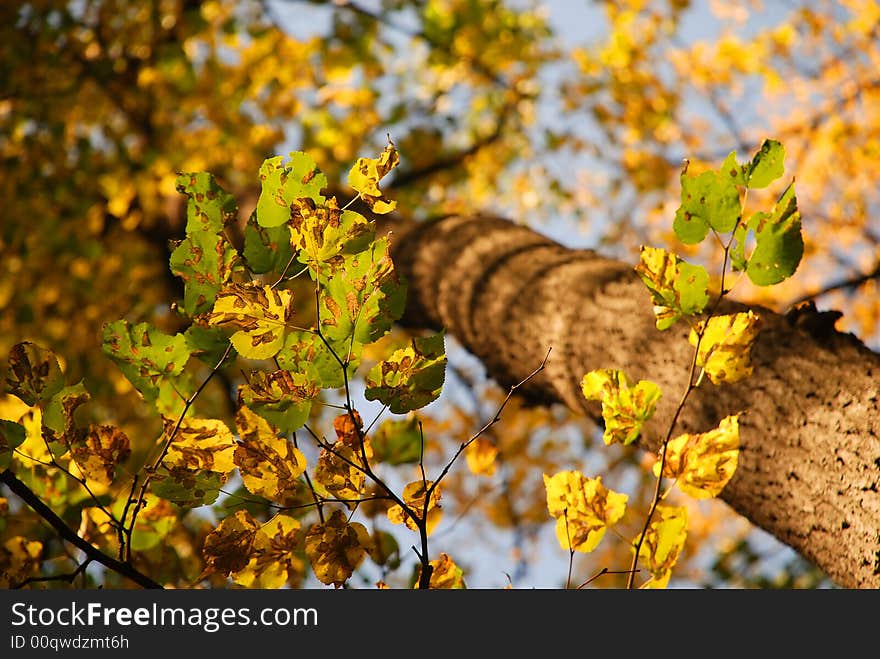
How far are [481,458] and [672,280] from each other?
0.40 metres

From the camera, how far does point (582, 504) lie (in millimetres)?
736

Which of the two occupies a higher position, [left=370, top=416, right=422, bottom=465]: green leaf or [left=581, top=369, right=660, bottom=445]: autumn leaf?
[left=370, top=416, right=422, bottom=465]: green leaf

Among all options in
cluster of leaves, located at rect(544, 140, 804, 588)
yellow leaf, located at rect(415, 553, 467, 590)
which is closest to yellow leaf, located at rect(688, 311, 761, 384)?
cluster of leaves, located at rect(544, 140, 804, 588)

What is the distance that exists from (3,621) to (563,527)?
0.63 meters

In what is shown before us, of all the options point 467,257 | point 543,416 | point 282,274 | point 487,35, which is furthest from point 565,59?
point 282,274

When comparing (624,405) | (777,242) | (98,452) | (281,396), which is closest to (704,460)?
(624,405)

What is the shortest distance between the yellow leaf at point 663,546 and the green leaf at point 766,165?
356 millimetres

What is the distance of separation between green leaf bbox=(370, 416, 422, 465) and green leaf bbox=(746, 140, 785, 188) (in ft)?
1.75

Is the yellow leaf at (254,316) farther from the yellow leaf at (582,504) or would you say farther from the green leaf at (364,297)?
the yellow leaf at (582,504)

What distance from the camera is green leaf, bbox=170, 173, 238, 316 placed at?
25.8 inches

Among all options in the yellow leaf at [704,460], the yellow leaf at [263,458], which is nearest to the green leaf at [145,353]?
the yellow leaf at [263,458]

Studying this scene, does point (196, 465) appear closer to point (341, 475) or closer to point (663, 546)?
point (341, 475)

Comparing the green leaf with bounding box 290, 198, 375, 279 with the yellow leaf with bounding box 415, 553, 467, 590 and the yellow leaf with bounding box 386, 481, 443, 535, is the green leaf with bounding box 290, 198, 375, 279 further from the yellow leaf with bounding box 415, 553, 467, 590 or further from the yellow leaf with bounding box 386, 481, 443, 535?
the yellow leaf with bounding box 415, 553, 467, 590

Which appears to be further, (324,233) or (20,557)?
(20,557)
